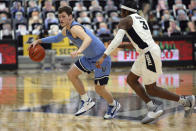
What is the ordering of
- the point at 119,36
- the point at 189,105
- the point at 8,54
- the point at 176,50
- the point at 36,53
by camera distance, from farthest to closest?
the point at 176,50 < the point at 8,54 < the point at 36,53 < the point at 189,105 < the point at 119,36

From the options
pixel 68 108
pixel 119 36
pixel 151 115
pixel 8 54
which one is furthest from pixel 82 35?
pixel 8 54

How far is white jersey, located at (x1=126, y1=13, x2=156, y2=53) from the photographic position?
6.19 metres

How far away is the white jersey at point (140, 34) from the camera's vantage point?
6188 mm

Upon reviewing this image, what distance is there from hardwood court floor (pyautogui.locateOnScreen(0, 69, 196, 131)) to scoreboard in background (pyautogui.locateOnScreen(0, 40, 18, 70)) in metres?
2.88

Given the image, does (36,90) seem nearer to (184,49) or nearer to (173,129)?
(173,129)

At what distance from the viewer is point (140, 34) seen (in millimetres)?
6195

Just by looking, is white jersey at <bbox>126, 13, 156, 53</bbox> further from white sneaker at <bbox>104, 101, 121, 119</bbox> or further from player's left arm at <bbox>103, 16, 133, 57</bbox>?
white sneaker at <bbox>104, 101, 121, 119</bbox>

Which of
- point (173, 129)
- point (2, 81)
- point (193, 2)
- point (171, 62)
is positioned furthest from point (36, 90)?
point (193, 2)

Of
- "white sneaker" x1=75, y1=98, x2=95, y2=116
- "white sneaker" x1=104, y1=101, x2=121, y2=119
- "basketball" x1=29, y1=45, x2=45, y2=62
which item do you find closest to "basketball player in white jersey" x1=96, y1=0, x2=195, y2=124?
"white sneaker" x1=104, y1=101, x2=121, y2=119

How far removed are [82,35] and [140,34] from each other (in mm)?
855

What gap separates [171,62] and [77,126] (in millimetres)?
11072

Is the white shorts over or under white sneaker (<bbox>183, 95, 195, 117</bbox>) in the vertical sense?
over

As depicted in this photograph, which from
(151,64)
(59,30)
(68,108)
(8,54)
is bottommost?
(68,108)

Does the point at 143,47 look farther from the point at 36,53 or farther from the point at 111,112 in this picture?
the point at 36,53
